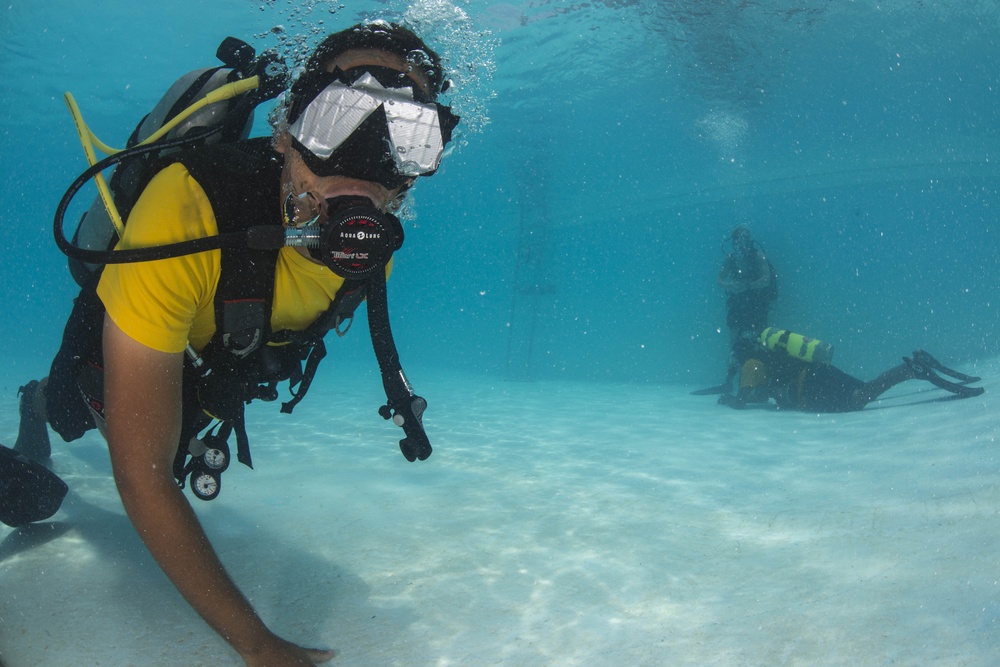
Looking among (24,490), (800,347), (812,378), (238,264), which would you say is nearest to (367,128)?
(238,264)

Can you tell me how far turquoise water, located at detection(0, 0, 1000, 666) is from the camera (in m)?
2.73

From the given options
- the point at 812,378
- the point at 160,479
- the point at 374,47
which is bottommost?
the point at 812,378

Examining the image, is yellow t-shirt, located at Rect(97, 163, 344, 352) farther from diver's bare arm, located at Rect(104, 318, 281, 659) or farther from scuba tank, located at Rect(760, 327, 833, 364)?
scuba tank, located at Rect(760, 327, 833, 364)

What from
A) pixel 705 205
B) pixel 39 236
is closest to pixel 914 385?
pixel 705 205

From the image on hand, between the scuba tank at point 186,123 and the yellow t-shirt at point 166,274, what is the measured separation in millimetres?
574

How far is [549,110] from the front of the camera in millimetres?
24672

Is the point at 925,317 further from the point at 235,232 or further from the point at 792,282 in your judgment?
the point at 235,232

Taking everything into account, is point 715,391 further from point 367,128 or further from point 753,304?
point 367,128

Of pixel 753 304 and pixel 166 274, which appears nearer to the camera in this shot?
pixel 166 274

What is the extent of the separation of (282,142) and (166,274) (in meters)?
0.71

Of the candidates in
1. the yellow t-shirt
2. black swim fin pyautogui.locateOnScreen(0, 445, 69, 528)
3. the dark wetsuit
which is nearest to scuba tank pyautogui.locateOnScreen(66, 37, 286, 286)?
the yellow t-shirt

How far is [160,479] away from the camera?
1.65m

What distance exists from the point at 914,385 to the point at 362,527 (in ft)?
40.7

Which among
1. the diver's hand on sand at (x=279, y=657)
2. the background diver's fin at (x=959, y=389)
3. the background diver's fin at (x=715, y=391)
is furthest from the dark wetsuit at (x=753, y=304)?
the diver's hand on sand at (x=279, y=657)
